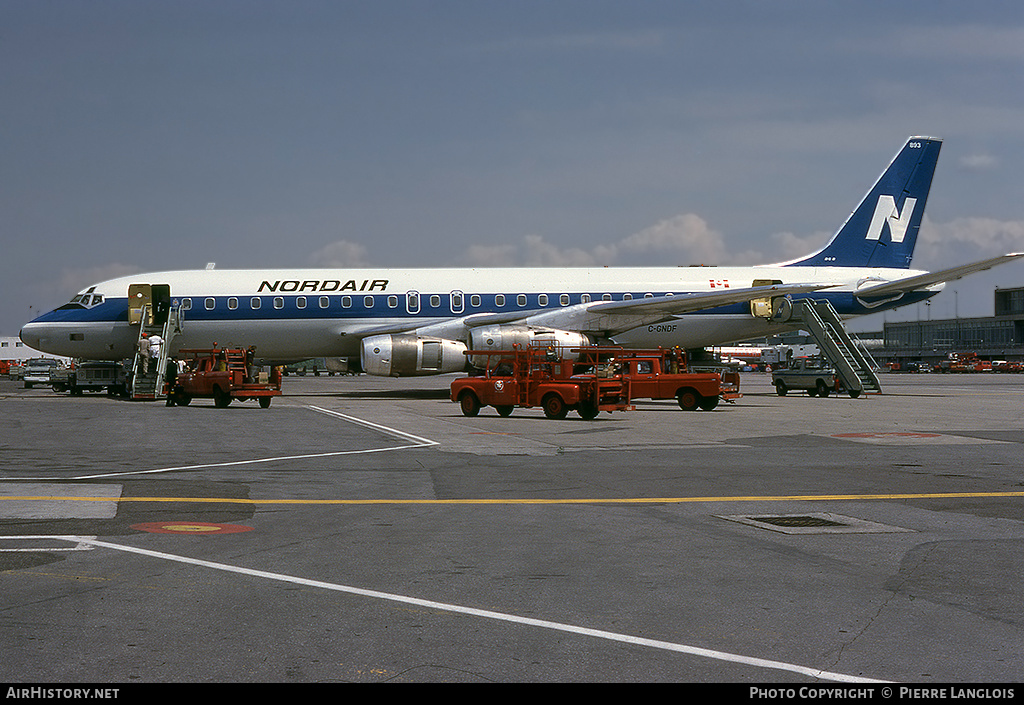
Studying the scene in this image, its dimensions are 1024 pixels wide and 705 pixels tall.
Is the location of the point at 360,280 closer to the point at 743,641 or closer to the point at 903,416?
the point at 903,416

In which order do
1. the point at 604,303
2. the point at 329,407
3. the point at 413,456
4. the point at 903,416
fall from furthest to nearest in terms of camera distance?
the point at 604,303, the point at 329,407, the point at 903,416, the point at 413,456

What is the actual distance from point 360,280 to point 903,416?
21908mm

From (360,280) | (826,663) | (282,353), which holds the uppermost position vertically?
(360,280)

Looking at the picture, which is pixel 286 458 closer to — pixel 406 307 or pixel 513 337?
pixel 513 337

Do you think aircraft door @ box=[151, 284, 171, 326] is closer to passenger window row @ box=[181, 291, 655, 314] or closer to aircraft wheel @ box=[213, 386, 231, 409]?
passenger window row @ box=[181, 291, 655, 314]

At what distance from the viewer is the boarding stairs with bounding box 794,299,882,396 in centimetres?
4122

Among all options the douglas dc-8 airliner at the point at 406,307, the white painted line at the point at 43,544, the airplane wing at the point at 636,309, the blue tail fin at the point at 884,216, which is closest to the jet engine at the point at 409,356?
the douglas dc-8 airliner at the point at 406,307

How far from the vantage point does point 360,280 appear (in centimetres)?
4078

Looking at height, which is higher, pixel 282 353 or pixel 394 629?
pixel 282 353

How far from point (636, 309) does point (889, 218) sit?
47.6 feet

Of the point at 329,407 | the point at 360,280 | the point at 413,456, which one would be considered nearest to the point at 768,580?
the point at 413,456

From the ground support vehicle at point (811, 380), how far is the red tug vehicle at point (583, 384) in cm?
1147

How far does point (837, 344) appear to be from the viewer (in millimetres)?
41969

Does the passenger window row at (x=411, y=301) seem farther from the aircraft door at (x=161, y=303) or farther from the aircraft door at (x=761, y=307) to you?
the aircraft door at (x=761, y=307)
